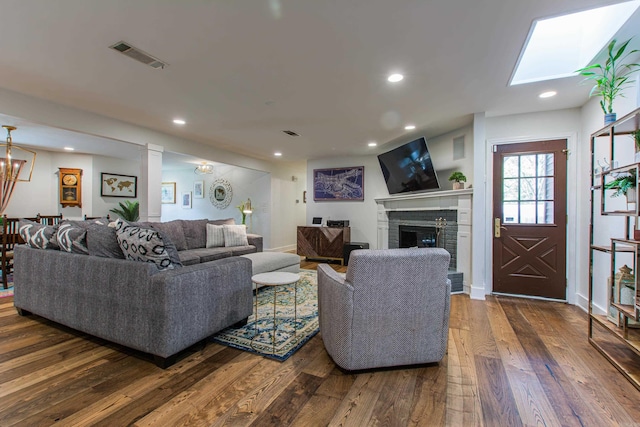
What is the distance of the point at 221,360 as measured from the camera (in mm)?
2027

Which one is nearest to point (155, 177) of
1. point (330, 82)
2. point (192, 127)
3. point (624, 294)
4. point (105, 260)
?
point (192, 127)

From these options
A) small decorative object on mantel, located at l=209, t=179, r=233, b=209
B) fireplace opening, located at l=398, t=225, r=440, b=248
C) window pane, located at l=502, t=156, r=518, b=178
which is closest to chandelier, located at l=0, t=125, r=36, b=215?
small decorative object on mantel, located at l=209, t=179, r=233, b=209

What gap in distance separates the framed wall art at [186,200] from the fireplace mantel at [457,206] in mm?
5575

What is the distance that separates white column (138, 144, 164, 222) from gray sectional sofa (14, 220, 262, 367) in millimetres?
1744

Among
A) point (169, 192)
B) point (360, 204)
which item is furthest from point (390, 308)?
point (169, 192)

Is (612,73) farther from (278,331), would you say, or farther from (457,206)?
(278,331)

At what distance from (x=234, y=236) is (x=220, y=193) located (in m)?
3.27

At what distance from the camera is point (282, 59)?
2318mm

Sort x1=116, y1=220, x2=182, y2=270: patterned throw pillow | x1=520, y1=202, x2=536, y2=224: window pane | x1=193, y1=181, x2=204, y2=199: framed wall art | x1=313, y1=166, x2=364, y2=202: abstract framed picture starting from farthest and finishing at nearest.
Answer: x1=193, y1=181, x2=204, y2=199: framed wall art < x1=313, y1=166, x2=364, y2=202: abstract framed picture < x1=520, y1=202, x2=536, y2=224: window pane < x1=116, y1=220, x2=182, y2=270: patterned throw pillow

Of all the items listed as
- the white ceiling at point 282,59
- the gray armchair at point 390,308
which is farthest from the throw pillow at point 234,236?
the gray armchair at point 390,308

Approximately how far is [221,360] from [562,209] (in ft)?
13.1

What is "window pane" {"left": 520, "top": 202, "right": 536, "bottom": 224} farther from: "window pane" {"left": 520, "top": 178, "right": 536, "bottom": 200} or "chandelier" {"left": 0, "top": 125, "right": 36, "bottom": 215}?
"chandelier" {"left": 0, "top": 125, "right": 36, "bottom": 215}

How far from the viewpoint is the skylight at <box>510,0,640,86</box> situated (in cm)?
232

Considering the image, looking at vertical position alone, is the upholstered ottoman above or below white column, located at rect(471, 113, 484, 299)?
below
